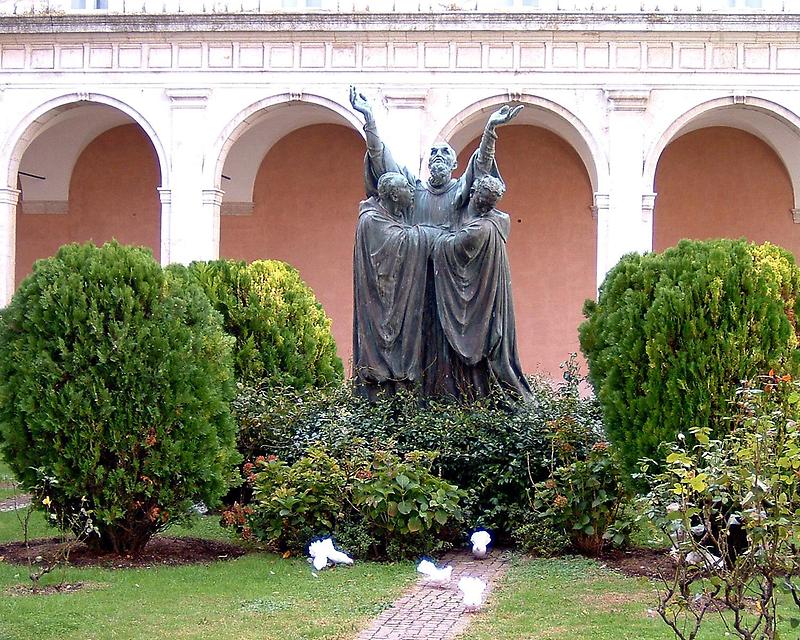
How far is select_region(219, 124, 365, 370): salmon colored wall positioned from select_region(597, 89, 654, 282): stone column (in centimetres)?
543

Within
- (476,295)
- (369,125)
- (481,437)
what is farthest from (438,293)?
(369,125)

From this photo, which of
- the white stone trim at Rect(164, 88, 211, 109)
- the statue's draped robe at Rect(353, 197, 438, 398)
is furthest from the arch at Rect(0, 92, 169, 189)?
the statue's draped robe at Rect(353, 197, 438, 398)

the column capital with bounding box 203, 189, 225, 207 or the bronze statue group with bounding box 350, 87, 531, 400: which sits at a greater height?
the column capital with bounding box 203, 189, 225, 207

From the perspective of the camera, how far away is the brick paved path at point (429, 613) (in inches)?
190

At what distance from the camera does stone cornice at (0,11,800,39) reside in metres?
17.4

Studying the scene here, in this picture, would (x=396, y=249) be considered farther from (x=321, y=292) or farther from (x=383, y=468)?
(x=321, y=292)

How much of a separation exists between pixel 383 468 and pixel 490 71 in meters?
12.5

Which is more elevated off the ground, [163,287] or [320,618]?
[163,287]

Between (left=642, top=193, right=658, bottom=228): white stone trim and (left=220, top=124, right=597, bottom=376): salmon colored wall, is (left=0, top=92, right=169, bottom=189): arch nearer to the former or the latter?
(left=220, top=124, right=597, bottom=376): salmon colored wall

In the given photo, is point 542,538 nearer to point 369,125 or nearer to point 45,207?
point 369,125

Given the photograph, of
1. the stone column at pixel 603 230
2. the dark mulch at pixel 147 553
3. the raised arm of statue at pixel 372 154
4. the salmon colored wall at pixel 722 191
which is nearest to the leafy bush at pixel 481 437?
the dark mulch at pixel 147 553

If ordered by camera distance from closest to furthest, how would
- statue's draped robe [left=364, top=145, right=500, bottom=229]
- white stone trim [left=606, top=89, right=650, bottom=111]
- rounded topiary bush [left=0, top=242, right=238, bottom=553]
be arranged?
1. rounded topiary bush [left=0, top=242, right=238, bottom=553]
2. statue's draped robe [left=364, top=145, right=500, bottom=229]
3. white stone trim [left=606, top=89, right=650, bottom=111]

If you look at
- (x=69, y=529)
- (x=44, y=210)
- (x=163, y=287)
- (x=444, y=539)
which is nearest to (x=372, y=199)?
(x=163, y=287)

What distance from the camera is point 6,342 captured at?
6207 millimetres
